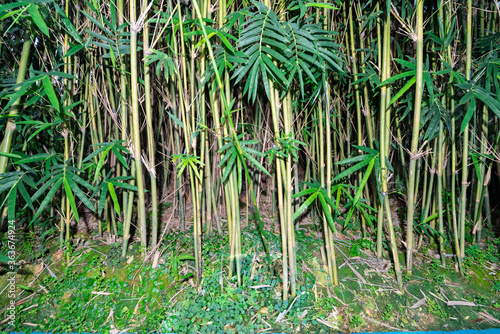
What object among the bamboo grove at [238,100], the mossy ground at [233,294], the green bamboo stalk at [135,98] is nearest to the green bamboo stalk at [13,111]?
the bamboo grove at [238,100]

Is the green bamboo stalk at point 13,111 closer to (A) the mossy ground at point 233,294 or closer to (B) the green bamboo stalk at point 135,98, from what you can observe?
(B) the green bamboo stalk at point 135,98

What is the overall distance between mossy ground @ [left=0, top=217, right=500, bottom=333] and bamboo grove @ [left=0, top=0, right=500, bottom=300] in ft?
0.30

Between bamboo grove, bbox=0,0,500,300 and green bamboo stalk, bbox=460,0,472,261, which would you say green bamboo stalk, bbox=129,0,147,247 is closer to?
bamboo grove, bbox=0,0,500,300

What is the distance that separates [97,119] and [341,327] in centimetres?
174

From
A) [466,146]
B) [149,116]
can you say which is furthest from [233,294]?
[466,146]

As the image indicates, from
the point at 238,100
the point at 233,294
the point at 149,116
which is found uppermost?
the point at 238,100

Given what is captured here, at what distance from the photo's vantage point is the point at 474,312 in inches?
53.1

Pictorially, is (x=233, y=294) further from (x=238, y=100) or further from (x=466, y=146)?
(x=466, y=146)

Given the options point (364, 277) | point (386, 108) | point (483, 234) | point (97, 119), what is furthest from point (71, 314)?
point (483, 234)

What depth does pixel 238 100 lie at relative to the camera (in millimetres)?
1646

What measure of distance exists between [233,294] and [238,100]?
3.61 feet

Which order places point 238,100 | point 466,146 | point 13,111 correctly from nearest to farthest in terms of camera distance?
point 13,111
point 466,146
point 238,100

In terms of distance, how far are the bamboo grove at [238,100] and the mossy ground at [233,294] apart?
9 centimetres

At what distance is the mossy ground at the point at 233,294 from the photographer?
1.25 metres
